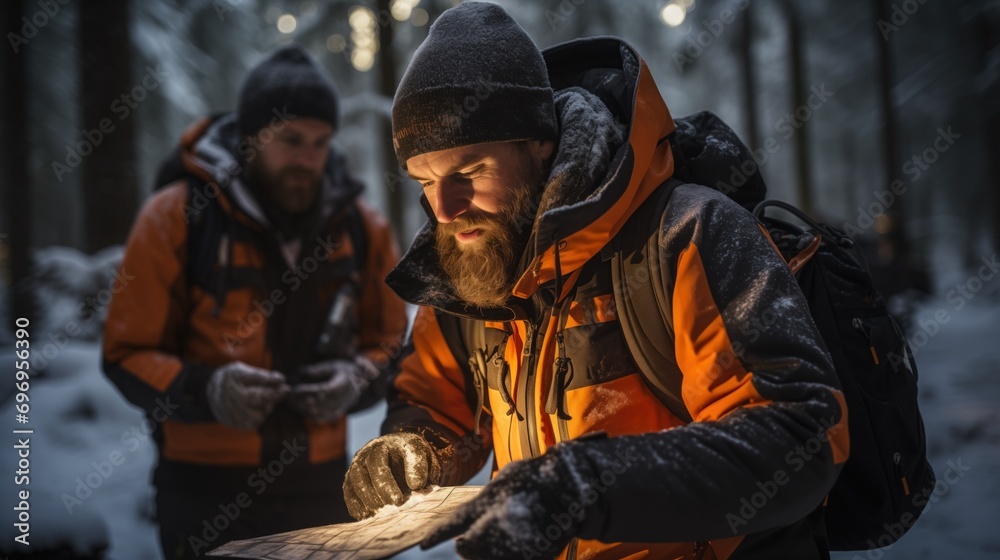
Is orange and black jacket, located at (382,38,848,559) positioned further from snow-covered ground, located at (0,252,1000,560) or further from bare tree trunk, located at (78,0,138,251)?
bare tree trunk, located at (78,0,138,251)

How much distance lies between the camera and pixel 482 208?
2.04 meters

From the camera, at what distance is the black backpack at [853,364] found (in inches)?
67.5

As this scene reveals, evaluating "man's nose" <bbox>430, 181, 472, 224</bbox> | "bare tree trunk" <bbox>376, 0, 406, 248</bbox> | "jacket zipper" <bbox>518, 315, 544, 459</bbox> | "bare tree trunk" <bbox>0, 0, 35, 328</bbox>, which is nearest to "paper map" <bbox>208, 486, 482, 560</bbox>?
"jacket zipper" <bbox>518, 315, 544, 459</bbox>

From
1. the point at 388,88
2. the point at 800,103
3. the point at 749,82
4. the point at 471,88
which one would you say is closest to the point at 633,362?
the point at 471,88

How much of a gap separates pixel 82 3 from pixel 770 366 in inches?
316

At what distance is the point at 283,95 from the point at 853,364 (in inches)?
130

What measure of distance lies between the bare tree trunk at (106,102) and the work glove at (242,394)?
4.86 meters

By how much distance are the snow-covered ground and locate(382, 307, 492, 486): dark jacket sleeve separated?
9.80 ft

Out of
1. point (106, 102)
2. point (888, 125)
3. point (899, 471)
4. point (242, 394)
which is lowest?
point (888, 125)

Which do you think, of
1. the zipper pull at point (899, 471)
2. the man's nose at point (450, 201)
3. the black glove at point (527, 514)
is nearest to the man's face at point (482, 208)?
the man's nose at point (450, 201)

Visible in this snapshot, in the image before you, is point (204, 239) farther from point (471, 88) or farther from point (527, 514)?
point (527, 514)

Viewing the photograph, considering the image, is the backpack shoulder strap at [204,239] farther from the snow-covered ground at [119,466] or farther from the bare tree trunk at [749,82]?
the bare tree trunk at [749,82]

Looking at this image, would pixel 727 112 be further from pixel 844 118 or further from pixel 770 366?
pixel 770 366

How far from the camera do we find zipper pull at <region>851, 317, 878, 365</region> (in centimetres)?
175
